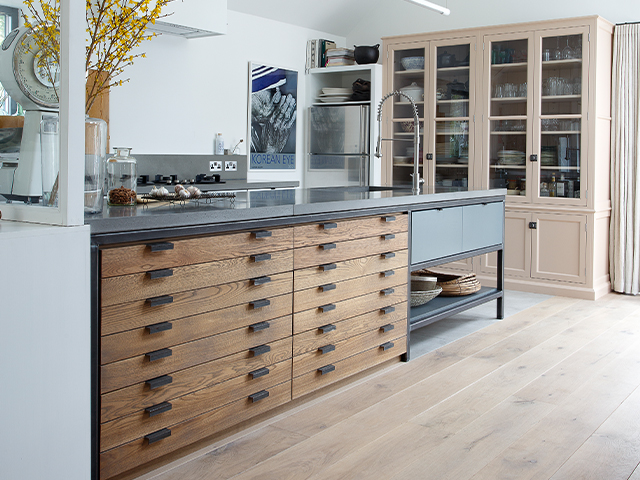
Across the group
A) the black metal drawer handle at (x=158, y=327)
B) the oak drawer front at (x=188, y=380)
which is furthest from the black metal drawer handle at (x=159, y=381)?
the black metal drawer handle at (x=158, y=327)

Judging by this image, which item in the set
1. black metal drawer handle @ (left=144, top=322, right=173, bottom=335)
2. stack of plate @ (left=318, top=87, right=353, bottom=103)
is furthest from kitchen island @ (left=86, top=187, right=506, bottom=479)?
stack of plate @ (left=318, top=87, right=353, bottom=103)

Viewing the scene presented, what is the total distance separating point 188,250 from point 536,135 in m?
4.09

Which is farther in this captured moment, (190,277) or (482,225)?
(482,225)

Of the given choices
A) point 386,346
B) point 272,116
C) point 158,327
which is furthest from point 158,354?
point 272,116

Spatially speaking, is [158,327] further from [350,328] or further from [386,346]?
[386,346]

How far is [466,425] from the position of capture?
2.62m

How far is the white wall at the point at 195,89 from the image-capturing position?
485 centimetres

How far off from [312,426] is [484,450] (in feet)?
2.16

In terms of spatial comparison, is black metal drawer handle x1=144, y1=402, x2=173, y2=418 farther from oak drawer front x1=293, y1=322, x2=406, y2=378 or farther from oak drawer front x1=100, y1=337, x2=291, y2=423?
oak drawer front x1=293, y1=322, x2=406, y2=378

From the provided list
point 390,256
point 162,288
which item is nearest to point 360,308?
point 390,256

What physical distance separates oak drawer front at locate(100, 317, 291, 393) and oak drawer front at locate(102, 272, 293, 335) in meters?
0.11

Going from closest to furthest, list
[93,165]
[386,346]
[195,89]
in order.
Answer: [93,165] < [386,346] < [195,89]

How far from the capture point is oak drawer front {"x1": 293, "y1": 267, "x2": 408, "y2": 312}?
271 cm

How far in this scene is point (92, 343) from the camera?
1.89 meters
